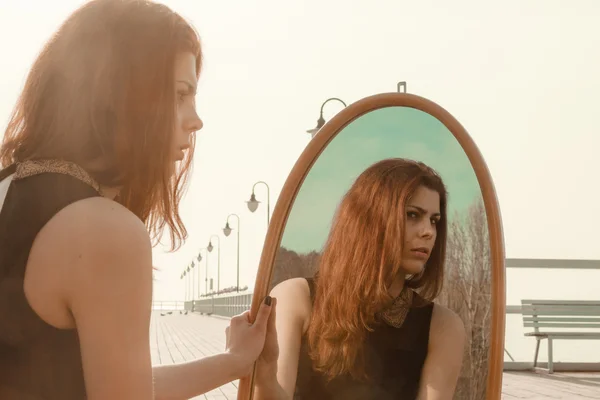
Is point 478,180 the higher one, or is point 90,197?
point 478,180

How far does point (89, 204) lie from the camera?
1.31 metres

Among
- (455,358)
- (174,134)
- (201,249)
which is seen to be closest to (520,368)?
(455,358)

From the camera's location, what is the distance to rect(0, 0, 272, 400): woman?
1.28 m

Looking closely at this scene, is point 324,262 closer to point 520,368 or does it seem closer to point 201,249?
point 520,368

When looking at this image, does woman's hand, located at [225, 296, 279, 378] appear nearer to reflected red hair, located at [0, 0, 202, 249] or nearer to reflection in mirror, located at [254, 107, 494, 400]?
reflection in mirror, located at [254, 107, 494, 400]

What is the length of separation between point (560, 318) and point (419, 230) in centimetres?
1009

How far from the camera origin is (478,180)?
2.38 metres

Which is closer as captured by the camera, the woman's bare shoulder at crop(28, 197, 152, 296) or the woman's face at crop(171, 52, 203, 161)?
the woman's bare shoulder at crop(28, 197, 152, 296)

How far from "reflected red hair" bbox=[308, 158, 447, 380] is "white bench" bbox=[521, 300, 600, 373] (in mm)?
9346

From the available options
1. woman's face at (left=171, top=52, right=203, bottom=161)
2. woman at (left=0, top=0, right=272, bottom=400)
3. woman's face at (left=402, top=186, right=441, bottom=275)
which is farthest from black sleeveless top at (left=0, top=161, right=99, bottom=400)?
woman's face at (left=402, top=186, right=441, bottom=275)

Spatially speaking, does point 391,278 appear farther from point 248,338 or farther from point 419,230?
point 248,338

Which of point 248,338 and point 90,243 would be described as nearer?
point 90,243

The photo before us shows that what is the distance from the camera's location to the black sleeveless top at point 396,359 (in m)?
2.29

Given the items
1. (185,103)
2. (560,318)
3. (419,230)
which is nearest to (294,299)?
(419,230)
